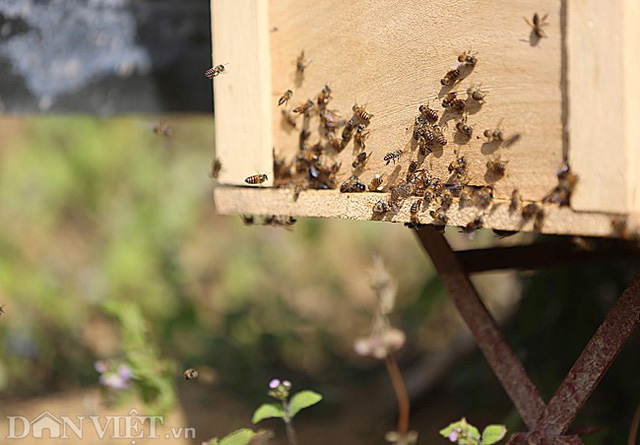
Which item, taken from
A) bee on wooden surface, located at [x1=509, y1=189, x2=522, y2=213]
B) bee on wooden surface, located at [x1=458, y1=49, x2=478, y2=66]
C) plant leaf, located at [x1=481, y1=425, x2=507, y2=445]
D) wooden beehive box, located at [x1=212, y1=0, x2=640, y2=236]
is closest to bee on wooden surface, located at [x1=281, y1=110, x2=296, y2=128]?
wooden beehive box, located at [x1=212, y1=0, x2=640, y2=236]

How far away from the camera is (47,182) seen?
5172mm

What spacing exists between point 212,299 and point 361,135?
3082 mm

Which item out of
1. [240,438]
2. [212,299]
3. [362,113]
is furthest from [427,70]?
[212,299]

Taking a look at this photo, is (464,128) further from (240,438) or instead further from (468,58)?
(240,438)

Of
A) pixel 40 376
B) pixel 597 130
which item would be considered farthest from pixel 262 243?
pixel 597 130

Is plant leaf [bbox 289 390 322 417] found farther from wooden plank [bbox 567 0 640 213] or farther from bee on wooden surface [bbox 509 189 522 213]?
wooden plank [bbox 567 0 640 213]

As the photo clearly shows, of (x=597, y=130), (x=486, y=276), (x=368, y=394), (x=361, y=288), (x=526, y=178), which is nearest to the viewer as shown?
(x=597, y=130)

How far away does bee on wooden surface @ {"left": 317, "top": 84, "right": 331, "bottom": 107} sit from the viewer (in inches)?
75.1

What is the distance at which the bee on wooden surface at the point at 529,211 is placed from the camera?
1.50m

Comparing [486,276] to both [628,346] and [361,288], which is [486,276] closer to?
[361,288]

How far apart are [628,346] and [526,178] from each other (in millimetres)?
1596

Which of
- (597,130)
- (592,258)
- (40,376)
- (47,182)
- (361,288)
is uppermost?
(47,182)

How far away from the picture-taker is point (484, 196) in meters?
1.58

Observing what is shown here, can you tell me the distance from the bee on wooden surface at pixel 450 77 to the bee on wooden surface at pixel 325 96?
0.34 meters
